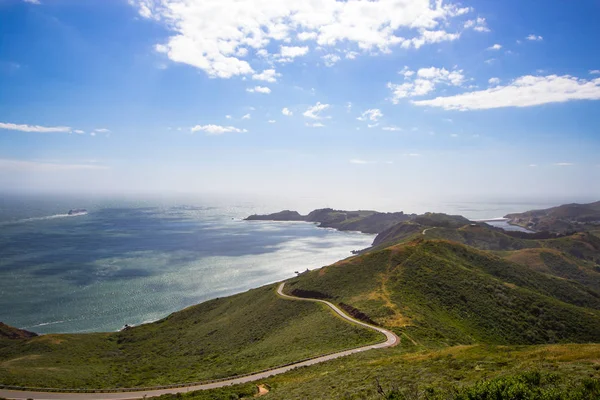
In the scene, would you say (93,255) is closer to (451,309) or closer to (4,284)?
(4,284)

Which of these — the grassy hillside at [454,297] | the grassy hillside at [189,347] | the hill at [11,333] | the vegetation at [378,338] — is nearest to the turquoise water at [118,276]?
the hill at [11,333]

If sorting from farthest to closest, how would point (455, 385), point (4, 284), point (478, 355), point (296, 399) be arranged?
point (4, 284) < point (478, 355) < point (296, 399) < point (455, 385)

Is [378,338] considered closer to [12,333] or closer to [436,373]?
[436,373]

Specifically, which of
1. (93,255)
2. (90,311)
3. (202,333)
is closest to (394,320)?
(202,333)

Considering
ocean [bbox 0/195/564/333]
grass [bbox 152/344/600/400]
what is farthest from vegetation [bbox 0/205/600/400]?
ocean [bbox 0/195/564/333]

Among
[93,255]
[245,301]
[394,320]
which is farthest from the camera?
[93,255]

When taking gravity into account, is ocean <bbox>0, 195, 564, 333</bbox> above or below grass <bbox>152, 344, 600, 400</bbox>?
below

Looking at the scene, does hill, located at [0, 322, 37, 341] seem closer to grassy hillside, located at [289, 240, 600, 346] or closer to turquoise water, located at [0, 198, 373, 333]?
turquoise water, located at [0, 198, 373, 333]
